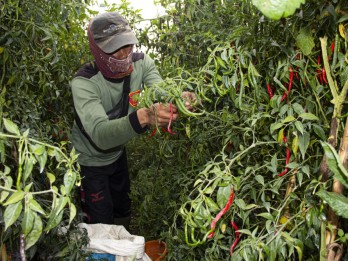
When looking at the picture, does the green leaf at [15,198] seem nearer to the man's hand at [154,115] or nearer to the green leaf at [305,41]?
the green leaf at [305,41]

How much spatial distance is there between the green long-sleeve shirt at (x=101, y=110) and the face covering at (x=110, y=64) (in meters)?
0.07

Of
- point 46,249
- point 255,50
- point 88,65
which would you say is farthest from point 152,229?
point 255,50

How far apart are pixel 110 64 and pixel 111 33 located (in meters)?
0.15

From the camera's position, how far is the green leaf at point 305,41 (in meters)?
0.83

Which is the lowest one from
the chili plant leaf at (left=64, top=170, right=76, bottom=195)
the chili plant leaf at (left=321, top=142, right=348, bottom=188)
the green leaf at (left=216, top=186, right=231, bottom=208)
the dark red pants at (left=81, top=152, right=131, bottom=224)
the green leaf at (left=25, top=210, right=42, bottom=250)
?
the dark red pants at (left=81, top=152, right=131, bottom=224)

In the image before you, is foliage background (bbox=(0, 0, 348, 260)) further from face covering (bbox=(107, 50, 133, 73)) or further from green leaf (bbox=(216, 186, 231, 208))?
face covering (bbox=(107, 50, 133, 73))

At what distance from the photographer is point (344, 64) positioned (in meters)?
0.83

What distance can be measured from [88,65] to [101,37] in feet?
0.75

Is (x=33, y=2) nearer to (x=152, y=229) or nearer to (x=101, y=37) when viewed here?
(x=101, y=37)

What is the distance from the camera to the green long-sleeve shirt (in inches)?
66.8

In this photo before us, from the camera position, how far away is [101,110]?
6.06 ft

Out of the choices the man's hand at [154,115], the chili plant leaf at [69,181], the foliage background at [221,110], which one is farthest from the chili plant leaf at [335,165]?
the man's hand at [154,115]

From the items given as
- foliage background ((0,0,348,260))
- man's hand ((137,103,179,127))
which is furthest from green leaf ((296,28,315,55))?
man's hand ((137,103,179,127))

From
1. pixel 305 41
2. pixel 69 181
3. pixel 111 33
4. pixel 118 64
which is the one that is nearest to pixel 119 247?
pixel 118 64
